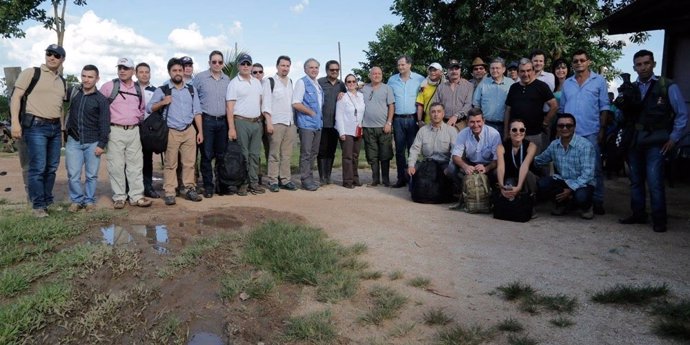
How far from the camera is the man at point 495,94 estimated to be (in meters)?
7.06

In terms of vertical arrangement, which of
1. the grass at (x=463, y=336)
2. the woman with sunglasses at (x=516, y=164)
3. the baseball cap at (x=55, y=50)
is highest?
the baseball cap at (x=55, y=50)

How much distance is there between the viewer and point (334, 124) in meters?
7.99

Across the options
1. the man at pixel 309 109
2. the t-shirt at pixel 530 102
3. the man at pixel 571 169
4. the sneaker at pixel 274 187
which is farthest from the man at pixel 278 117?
the man at pixel 571 169

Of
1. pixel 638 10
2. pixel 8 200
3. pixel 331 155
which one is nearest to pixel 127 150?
pixel 8 200

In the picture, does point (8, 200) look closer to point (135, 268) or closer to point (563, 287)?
point (135, 268)

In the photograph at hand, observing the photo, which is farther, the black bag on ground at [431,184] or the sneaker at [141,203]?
the black bag on ground at [431,184]

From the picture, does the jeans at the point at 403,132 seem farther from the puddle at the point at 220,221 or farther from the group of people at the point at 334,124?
the puddle at the point at 220,221

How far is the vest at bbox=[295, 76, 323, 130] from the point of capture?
7.66m

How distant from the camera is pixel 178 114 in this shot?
664 centimetres

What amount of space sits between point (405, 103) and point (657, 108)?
3458 millimetres

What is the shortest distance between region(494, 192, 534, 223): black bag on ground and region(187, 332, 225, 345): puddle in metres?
3.82

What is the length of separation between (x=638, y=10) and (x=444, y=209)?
4.49 m

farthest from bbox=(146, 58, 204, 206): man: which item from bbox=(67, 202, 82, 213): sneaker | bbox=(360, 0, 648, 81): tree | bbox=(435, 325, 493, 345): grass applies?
bbox=(360, 0, 648, 81): tree

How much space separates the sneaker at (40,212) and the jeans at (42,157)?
0.28 ft
